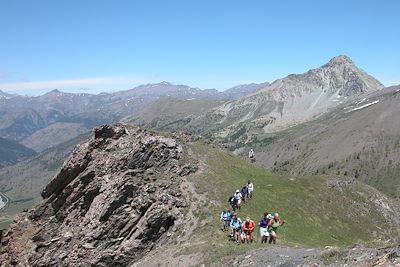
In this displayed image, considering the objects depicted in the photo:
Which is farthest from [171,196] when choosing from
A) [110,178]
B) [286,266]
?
[286,266]

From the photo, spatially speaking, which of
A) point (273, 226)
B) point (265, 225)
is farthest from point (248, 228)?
point (273, 226)

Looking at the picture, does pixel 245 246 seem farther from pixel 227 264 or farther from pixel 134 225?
pixel 134 225

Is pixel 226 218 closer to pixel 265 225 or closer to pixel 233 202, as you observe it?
pixel 233 202

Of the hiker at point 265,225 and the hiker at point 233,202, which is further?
the hiker at point 233,202

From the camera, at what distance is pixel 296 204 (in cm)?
6700

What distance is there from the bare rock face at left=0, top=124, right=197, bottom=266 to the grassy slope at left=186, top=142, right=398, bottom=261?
4.86 meters

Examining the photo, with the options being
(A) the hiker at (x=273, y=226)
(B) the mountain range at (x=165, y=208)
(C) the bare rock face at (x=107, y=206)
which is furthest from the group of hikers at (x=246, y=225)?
(C) the bare rock face at (x=107, y=206)

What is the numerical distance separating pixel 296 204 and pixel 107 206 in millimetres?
27226

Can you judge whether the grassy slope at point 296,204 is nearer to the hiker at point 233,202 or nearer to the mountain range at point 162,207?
the mountain range at point 162,207

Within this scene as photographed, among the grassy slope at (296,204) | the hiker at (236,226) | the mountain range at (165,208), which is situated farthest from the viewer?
the grassy slope at (296,204)

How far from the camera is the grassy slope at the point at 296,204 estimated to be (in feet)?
187

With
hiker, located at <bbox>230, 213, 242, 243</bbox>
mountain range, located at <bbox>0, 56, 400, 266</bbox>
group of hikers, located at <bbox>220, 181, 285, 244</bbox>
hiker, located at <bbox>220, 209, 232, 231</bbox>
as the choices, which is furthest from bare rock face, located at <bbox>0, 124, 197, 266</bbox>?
hiker, located at <bbox>230, 213, 242, 243</bbox>

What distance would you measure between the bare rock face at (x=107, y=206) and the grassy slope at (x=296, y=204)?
4.86 meters

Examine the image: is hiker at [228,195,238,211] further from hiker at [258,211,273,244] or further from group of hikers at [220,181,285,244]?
hiker at [258,211,273,244]
